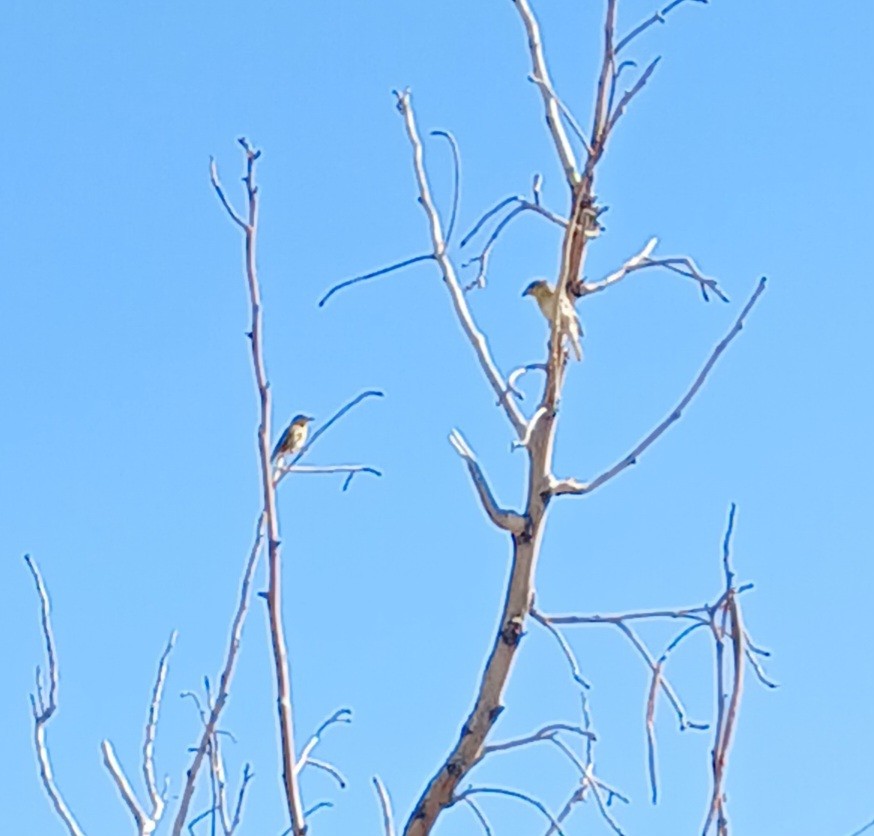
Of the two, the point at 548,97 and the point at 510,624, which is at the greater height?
the point at 548,97

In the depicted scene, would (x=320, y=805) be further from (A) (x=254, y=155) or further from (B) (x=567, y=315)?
(A) (x=254, y=155)

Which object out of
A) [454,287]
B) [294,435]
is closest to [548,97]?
[454,287]

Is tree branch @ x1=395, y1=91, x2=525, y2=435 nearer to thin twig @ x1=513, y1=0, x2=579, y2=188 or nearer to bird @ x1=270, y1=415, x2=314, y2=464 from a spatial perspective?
thin twig @ x1=513, y1=0, x2=579, y2=188

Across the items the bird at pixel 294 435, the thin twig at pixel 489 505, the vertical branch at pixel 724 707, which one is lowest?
the vertical branch at pixel 724 707

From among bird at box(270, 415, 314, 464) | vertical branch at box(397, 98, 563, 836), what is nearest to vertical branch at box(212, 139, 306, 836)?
vertical branch at box(397, 98, 563, 836)

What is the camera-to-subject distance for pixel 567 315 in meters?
2.19

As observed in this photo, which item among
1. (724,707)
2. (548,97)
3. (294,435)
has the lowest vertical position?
(724,707)

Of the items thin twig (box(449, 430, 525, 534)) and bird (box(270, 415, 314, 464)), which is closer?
thin twig (box(449, 430, 525, 534))

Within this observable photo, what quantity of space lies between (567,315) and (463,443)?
234mm

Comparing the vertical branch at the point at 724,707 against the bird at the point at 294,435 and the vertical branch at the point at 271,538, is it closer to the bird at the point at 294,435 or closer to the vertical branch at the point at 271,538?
the vertical branch at the point at 271,538

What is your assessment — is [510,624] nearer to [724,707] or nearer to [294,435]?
[724,707]

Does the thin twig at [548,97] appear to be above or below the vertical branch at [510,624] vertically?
above

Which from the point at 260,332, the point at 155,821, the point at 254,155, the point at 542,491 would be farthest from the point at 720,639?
the point at 155,821

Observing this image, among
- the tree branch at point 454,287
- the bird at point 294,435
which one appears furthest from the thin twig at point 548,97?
the bird at point 294,435
